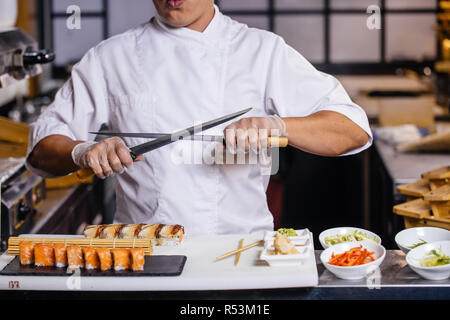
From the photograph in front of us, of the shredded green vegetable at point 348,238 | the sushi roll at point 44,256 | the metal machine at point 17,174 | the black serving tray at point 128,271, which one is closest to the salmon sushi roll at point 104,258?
the black serving tray at point 128,271

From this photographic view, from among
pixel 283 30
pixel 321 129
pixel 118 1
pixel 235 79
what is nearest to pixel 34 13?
pixel 118 1

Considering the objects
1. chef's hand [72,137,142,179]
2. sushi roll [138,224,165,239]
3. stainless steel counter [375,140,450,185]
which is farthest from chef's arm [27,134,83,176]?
stainless steel counter [375,140,450,185]

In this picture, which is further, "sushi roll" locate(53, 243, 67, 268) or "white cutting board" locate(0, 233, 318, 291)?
"sushi roll" locate(53, 243, 67, 268)

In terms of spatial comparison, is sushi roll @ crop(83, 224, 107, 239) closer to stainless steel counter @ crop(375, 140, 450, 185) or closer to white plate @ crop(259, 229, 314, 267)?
white plate @ crop(259, 229, 314, 267)

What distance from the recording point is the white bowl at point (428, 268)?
1523 millimetres

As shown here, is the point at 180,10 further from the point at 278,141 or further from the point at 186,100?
the point at 278,141

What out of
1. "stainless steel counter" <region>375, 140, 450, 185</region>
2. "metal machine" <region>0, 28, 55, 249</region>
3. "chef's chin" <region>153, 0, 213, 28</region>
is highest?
"chef's chin" <region>153, 0, 213, 28</region>

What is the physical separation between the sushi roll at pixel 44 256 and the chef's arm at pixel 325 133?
0.74 metres

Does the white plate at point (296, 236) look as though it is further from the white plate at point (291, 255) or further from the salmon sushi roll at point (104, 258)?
the salmon sushi roll at point (104, 258)

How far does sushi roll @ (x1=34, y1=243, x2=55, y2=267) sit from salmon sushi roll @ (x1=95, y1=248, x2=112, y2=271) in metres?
0.14

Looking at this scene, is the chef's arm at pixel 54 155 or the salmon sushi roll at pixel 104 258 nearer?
the salmon sushi roll at pixel 104 258

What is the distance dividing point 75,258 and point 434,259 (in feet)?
2.87

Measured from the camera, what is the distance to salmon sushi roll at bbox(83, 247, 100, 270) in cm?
161

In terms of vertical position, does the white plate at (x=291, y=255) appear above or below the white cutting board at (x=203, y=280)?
above
